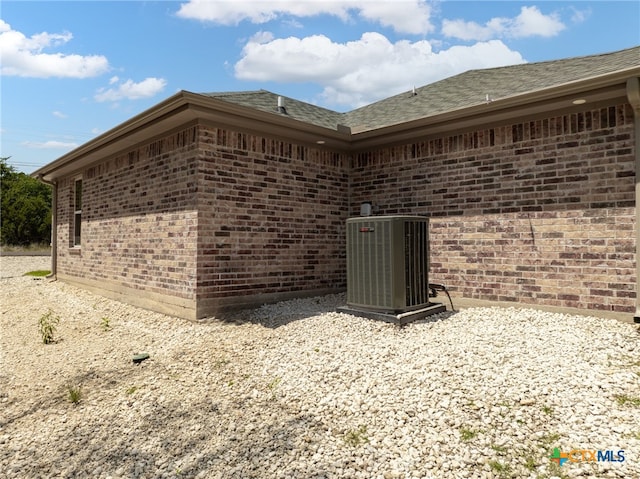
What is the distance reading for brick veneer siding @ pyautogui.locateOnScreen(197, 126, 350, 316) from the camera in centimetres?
604

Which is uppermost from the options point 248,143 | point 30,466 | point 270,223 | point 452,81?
point 452,81

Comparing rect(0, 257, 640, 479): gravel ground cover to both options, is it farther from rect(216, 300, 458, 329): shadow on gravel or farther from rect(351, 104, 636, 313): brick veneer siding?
rect(351, 104, 636, 313): brick veneer siding

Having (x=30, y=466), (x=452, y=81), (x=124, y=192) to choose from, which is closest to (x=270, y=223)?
(x=124, y=192)

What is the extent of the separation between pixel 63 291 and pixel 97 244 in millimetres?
1839

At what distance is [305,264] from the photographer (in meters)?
7.22

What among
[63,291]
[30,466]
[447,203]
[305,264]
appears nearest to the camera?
[30,466]

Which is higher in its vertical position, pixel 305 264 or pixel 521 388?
pixel 305 264

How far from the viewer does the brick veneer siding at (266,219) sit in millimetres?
6043

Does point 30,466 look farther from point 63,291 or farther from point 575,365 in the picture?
point 63,291

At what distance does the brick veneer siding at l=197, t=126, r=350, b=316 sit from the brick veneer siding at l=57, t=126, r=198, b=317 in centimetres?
25

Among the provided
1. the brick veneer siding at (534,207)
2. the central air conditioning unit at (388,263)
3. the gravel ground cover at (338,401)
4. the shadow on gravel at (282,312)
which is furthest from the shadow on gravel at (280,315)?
the brick veneer siding at (534,207)

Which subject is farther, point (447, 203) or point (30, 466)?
point (447, 203)

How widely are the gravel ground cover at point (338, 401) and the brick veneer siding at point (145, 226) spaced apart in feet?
4.28

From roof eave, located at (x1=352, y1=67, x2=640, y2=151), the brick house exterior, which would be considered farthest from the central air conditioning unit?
roof eave, located at (x1=352, y1=67, x2=640, y2=151)
